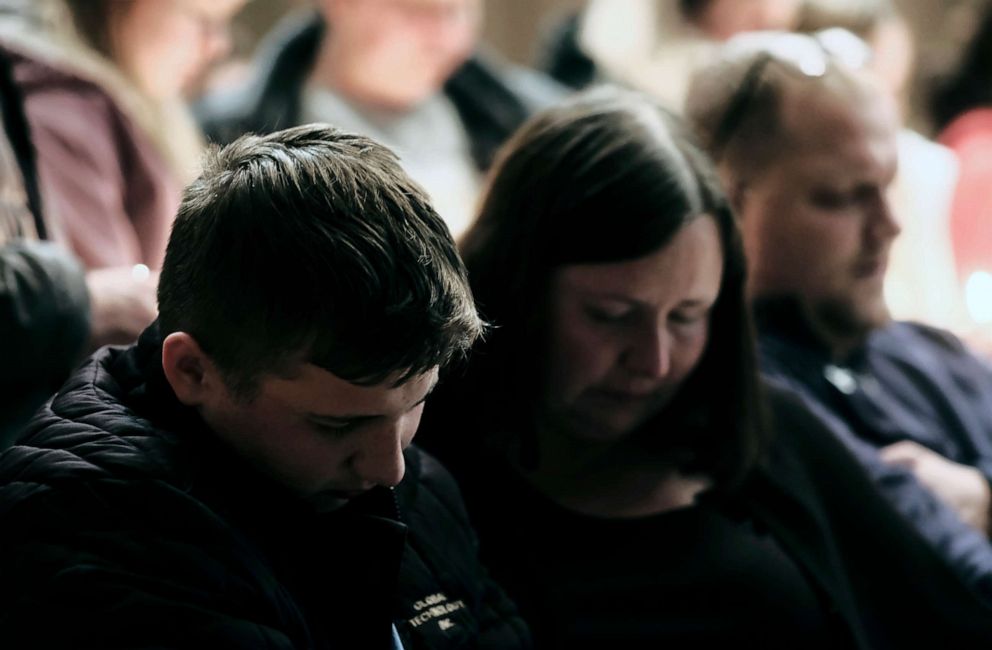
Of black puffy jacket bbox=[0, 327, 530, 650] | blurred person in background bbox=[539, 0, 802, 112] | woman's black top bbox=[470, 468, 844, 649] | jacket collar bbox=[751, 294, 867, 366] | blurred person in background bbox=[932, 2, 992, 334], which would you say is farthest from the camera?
blurred person in background bbox=[539, 0, 802, 112]

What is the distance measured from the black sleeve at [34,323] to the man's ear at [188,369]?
17.3 inches

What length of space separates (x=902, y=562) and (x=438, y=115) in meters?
1.47

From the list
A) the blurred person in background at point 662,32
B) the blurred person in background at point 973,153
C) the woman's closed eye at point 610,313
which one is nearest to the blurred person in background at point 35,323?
the woman's closed eye at point 610,313

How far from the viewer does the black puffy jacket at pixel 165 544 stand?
2.90 feet

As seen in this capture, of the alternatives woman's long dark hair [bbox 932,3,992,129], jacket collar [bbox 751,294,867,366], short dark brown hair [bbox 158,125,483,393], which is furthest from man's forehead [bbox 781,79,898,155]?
woman's long dark hair [bbox 932,3,992,129]

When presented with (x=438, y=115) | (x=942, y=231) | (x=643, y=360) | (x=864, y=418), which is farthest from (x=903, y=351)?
(x=438, y=115)

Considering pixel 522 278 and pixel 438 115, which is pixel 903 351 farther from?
pixel 438 115

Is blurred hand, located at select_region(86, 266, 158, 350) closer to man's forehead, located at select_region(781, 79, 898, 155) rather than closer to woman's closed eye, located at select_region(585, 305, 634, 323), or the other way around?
woman's closed eye, located at select_region(585, 305, 634, 323)

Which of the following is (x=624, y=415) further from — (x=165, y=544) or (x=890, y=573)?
(x=165, y=544)

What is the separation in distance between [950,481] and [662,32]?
4.73 feet

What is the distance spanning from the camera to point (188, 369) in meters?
0.98

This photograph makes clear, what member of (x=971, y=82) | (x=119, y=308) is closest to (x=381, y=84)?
(x=119, y=308)

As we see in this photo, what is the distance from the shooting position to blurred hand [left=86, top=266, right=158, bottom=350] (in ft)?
4.90

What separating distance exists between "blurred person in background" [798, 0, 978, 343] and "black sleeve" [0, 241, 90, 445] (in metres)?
1.72
